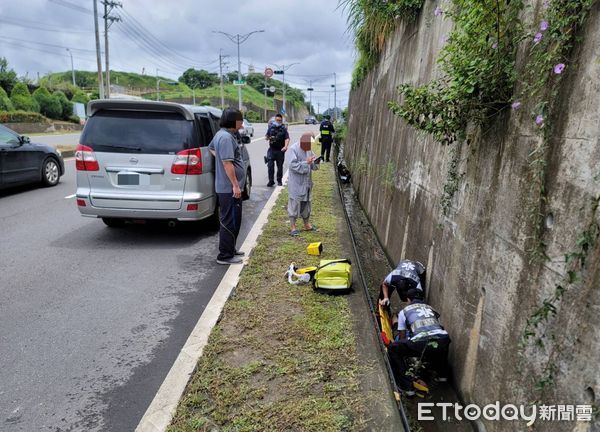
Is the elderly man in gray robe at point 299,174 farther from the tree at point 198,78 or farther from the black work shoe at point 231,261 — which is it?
the tree at point 198,78

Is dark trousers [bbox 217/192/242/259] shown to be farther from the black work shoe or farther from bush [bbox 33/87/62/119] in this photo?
bush [bbox 33/87/62/119]

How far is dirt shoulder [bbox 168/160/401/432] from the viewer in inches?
110

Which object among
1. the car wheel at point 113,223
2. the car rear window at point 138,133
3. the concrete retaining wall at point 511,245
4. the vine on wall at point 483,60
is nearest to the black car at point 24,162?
the car wheel at point 113,223

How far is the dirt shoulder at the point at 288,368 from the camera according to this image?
9.20ft

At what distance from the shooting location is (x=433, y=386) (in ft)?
11.6

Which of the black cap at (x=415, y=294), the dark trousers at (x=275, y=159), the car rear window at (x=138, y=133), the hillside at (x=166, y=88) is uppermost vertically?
the hillside at (x=166, y=88)

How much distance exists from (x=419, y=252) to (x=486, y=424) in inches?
88.5

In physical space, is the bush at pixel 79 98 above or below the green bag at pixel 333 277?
above

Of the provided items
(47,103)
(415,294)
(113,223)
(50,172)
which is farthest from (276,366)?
(47,103)

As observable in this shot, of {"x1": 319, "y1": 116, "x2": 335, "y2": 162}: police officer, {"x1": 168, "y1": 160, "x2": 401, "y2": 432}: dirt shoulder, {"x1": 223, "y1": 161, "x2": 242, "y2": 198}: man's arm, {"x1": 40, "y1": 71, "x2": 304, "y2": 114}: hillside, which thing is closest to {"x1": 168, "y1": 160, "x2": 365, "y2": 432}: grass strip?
{"x1": 168, "y1": 160, "x2": 401, "y2": 432}: dirt shoulder

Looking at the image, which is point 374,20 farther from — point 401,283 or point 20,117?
point 20,117

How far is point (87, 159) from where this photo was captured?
6180mm

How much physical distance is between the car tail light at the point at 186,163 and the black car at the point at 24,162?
5.46m

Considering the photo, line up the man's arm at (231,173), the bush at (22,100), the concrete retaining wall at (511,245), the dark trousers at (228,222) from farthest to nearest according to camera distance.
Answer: the bush at (22,100), the dark trousers at (228,222), the man's arm at (231,173), the concrete retaining wall at (511,245)
